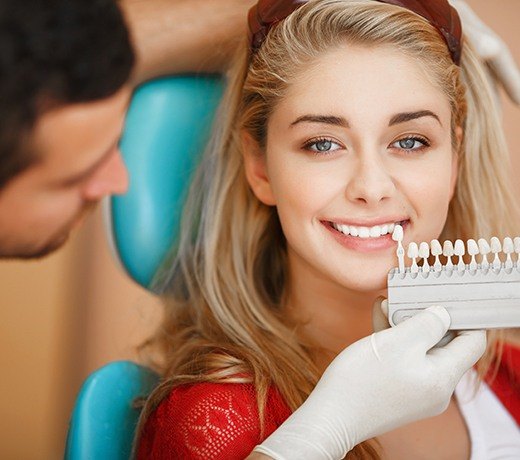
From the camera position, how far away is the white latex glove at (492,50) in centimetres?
144

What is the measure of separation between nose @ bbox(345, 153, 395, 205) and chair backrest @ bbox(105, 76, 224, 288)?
0.35 meters

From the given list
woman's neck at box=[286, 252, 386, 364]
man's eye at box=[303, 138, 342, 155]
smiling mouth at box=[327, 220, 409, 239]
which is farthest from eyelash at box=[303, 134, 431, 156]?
woman's neck at box=[286, 252, 386, 364]

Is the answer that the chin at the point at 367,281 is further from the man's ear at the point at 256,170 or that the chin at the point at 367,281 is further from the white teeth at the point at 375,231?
the man's ear at the point at 256,170

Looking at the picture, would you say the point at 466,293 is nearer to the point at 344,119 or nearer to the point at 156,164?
the point at 344,119

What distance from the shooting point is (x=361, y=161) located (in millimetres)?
1196

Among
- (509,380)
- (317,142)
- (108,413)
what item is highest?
(317,142)

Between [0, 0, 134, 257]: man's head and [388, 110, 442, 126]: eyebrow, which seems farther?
[388, 110, 442, 126]: eyebrow

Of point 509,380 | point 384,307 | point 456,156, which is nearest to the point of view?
point 384,307

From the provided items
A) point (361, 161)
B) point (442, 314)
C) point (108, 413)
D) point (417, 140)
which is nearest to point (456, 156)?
point (417, 140)

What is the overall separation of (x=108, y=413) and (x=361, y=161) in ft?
1.70

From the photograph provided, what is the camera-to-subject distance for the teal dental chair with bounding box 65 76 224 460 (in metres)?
1.41

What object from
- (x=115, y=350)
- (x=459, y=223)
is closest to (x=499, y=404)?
(x=459, y=223)

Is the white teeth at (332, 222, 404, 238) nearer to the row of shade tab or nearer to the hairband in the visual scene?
the row of shade tab

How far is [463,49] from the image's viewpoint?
142 cm
